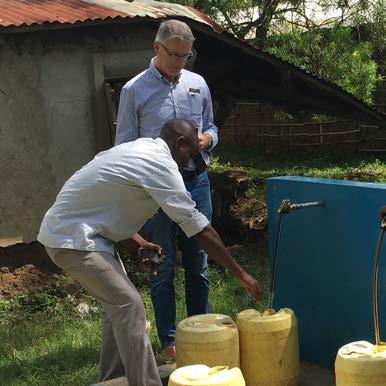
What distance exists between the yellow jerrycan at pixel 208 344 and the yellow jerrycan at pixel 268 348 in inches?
4.0

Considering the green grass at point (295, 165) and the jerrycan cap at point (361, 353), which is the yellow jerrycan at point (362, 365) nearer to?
the jerrycan cap at point (361, 353)

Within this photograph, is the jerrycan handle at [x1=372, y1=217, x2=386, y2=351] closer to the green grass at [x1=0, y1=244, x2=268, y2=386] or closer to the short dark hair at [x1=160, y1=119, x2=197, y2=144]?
the short dark hair at [x1=160, y1=119, x2=197, y2=144]

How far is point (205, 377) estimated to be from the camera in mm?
3127

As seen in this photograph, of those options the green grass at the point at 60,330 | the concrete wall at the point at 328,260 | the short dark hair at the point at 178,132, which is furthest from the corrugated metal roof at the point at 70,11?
the short dark hair at the point at 178,132

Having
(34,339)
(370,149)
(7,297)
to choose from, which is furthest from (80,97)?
(370,149)

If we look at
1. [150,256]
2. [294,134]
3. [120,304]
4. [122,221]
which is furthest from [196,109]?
[294,134]

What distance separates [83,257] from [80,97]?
13.6ft

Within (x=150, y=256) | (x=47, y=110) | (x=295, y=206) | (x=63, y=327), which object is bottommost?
(x=63, y=327)

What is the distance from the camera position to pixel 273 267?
412 cm

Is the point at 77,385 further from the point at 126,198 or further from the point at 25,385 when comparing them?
the point at 126,198

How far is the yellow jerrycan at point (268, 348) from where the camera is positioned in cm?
366

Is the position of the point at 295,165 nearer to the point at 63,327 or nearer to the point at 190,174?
the point at 63,327

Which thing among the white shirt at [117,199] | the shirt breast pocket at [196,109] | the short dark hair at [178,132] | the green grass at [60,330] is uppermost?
the shirt breast pocket at [196,109]

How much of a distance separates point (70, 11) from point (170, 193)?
4.38 metres
